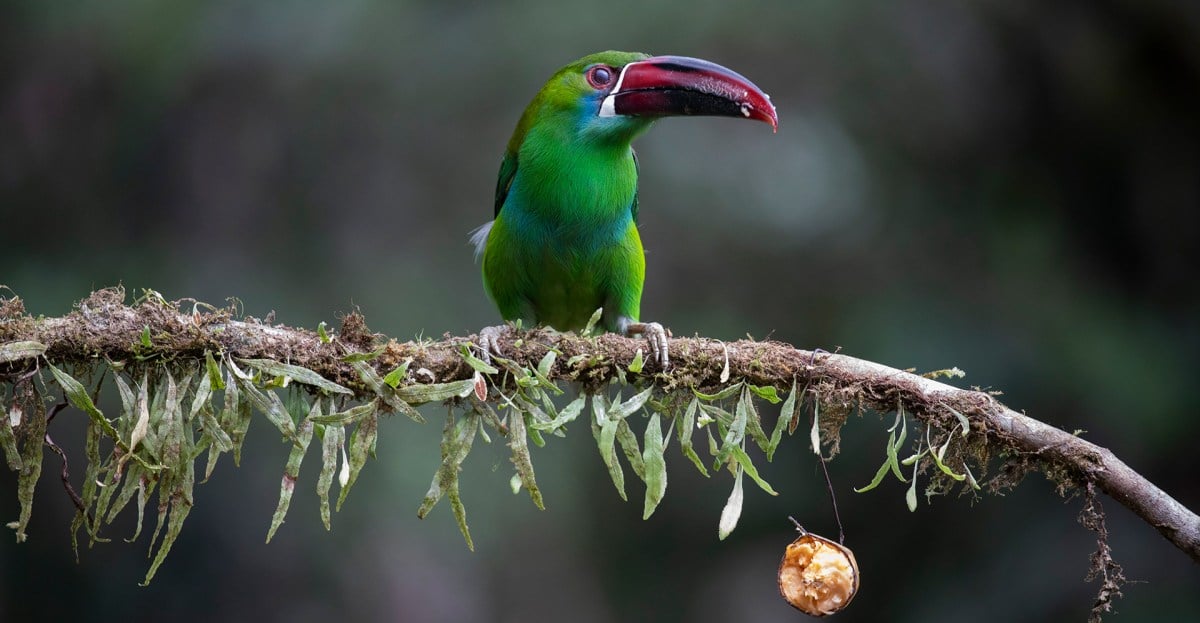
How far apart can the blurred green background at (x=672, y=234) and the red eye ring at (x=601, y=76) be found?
213cm

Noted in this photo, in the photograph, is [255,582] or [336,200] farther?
[336,200]

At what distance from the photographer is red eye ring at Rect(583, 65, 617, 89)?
3521mm

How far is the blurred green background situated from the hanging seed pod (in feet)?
9.93

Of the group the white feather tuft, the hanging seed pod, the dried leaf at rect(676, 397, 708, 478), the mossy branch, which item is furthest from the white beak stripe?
the hanging seed pod

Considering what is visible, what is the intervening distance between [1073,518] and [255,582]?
3835 millimetres

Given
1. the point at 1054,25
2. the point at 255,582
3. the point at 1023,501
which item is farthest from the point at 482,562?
the point at 1054,25

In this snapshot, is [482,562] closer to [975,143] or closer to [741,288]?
[741,288]

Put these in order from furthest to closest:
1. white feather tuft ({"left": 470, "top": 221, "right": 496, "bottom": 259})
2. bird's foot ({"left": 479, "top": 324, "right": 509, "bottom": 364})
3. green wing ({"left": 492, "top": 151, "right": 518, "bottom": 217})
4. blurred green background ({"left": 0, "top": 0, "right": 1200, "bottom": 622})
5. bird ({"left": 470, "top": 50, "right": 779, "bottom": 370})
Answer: blurred green background ({"left": 0, "top": 0, "right": 1200, "bottom": 622})
white feather tuft ({"left": 470, "top": 221, "right": 496, "bottom": 259})
green wing ({"left": 492, "top": 151, "right": 518, "bottom": 217})
bird ({"left": 470, "top": 50, "right": 779, "bottom": 370})
bird's foot ({"left": 479, "top": 324, "right": 509, "bottom": 364})

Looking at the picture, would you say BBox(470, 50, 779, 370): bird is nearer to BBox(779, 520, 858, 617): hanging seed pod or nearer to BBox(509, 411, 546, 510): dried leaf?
BBox(509, 411, 546, 510): dried leaf

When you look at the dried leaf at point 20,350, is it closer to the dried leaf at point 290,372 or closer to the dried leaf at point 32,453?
the dried leaf at point 32,453

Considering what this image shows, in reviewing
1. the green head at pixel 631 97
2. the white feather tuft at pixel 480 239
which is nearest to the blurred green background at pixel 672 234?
the white feather tuft at pixel 480 239

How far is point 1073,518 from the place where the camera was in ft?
17.3

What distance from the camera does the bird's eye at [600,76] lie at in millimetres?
3523

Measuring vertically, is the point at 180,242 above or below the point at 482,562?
above
